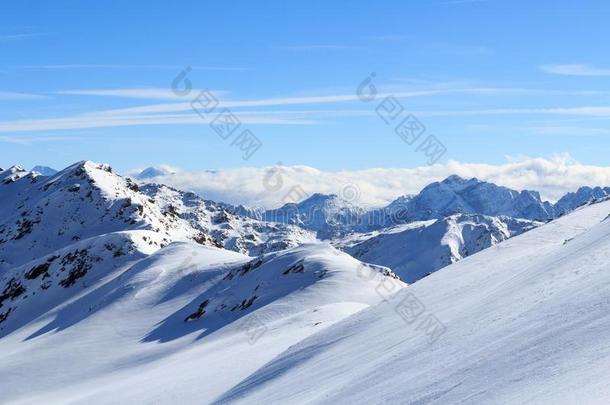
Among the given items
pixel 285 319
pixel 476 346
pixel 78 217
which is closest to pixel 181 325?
pixel 285 319

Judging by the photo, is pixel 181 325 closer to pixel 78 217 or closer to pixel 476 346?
pixel 476 346

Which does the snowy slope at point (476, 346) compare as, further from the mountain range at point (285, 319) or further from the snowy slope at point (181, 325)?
the snowy slope at point (181, 325)

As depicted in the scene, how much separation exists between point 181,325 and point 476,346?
3789 centimetres

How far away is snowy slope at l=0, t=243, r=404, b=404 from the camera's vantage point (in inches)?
1280

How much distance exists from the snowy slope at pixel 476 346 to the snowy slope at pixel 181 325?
585 centimetres

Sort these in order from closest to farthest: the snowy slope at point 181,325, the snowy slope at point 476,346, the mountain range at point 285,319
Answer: the snowy slope at point 476,346 < the mountain range at point 285,319 < the snowy slope at point 181,325

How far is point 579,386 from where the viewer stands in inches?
403

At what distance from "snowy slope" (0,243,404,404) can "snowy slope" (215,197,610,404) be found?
5.85 metres

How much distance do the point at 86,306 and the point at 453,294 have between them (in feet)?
154

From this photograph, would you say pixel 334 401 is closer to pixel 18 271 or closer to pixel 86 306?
pixel 86 306

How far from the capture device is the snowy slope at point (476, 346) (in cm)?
1171

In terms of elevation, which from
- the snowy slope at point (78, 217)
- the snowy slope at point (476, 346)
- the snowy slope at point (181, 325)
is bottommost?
the snowy slope at point (476, 346)

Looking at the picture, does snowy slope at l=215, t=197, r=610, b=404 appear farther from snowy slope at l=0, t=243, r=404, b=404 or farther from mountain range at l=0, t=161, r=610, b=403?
snowy slope at l=0, t=243, r=404, b=404

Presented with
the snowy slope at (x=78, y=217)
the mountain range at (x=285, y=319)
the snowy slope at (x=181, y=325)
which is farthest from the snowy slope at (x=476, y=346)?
the snowy slope at (x=78, y=217)
